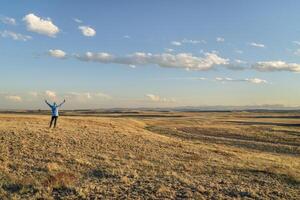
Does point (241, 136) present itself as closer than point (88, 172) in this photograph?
No

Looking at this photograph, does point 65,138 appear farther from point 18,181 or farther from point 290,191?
point 290,191

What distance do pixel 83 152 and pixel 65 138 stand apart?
4585 millimetres

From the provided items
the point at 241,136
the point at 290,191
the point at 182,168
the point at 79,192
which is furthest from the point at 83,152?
the point at 241,136

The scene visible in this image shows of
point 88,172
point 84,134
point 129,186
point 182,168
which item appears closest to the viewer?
point 129,186

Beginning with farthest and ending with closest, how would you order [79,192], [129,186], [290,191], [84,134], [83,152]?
[84,134] → [83,152] → [290,191] → [129,186] → [79,192]

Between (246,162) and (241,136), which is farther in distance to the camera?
(241,136)

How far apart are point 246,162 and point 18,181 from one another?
1508cm

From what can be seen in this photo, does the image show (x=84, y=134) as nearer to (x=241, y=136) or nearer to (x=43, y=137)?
(x=43, y=137)

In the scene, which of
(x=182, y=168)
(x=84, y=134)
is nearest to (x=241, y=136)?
(x=84, y=134)

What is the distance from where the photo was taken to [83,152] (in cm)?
2505

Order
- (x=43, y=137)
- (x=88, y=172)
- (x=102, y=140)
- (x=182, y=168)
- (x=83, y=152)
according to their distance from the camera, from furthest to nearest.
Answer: (x=102, y=140) < (x=43, y=137) < (x=83, y=152) < (x=182, y=168) < (x=88, y=172)

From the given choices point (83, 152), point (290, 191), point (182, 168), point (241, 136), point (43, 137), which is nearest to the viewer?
point (290, 191)

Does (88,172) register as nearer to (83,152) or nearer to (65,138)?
(83,152)

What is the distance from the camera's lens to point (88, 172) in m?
19.3
